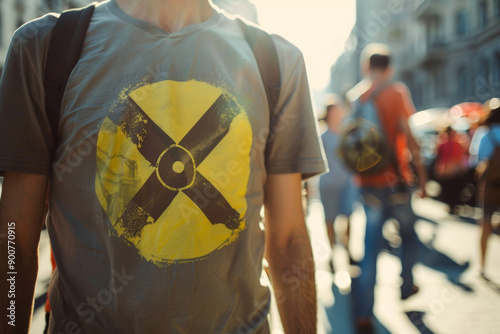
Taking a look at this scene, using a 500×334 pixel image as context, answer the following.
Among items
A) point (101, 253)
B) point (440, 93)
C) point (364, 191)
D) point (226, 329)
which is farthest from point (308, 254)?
point (440, 93)

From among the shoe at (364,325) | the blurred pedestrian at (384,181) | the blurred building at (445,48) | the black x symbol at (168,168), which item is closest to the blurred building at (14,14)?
the blurred building at (445,48)

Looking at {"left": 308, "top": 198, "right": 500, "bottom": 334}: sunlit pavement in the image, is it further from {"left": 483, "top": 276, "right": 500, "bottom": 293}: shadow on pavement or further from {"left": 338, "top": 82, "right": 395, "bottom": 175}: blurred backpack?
{"left": 338, "top": 82, "right": 395, "bottom": 175}: blurred backpack

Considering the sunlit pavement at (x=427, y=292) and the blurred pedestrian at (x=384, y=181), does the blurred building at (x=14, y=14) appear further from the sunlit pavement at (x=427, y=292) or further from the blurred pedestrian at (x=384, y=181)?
the blurred pedestrian at (x=384, y=181)

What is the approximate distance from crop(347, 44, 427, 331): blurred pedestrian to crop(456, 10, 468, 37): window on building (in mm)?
30753

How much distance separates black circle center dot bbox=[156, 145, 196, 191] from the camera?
1.18m

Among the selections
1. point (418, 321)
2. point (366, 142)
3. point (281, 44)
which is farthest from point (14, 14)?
point (281, 44)

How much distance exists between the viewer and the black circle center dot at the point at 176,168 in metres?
1.18

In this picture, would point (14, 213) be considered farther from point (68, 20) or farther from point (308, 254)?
point (308, 254)

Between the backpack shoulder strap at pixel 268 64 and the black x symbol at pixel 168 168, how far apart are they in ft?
0.64

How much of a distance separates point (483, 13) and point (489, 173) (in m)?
26.6

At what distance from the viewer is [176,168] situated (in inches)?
46.8

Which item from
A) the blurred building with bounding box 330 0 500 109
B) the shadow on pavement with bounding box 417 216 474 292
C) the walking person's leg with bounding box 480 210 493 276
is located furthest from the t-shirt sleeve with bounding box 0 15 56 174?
the blurred building with bounding box 330 0 500 109

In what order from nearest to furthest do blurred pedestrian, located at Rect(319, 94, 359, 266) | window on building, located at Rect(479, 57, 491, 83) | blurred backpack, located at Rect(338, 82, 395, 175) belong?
1. blurred backpack, located at Rect(338, 82, 395, 175)
2. blurred pedestrian, located at Rect(319, 94, 359, 266)
3. window on building, located at Rect(479, 57, 491, 83)

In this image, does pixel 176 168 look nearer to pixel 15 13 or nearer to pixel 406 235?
pixel 406 235
